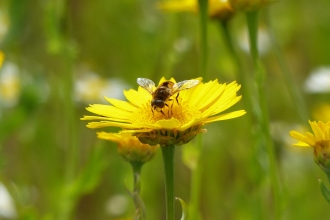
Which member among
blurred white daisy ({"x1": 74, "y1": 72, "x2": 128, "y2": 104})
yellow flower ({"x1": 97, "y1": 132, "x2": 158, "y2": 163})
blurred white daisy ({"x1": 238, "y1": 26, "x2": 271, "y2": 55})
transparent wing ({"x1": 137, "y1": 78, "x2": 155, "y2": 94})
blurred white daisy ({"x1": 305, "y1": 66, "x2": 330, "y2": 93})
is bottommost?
yellow flower ({"x1": 97, "y1": 132, "x2": 158, "y2": 163})

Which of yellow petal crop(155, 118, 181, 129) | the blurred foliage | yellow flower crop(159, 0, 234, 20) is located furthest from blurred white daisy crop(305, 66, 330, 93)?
yellow petal crop(155, 118, 181, 129)

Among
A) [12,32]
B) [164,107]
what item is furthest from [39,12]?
[164,107]

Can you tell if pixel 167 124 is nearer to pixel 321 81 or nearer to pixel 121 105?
pixel 121 105

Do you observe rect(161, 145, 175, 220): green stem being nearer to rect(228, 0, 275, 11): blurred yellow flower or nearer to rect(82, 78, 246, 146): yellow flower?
rect(82, 78, 246, 146): yellow flower

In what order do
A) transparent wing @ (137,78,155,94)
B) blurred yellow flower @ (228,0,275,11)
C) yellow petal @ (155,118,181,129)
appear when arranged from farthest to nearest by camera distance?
blurred yellow flower @ (228,0,275,11) → transparent wing @ (137,78,155,94) → yellow petal @ (155,118,181,129)

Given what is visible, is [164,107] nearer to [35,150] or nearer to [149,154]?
[149,154]

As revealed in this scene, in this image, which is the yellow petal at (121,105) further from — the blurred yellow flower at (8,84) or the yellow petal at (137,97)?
the blurred yellow flower at (8,84)
